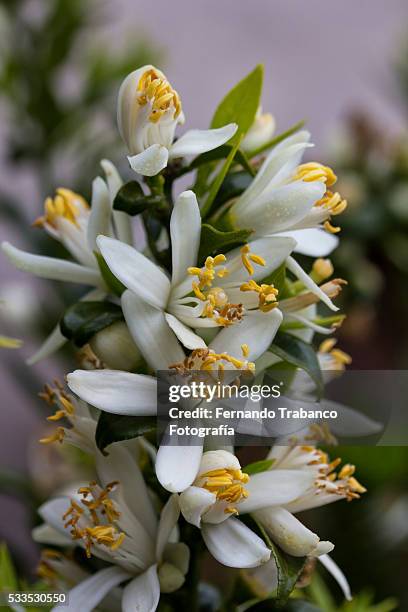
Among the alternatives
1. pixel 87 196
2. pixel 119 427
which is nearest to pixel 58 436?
pixel 119 427

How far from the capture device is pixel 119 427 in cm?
45

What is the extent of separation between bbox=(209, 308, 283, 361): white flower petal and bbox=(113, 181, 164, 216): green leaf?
3.3 inches

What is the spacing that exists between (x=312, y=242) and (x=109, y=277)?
12 cm

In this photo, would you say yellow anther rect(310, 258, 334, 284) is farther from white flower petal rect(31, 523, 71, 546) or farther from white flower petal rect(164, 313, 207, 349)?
white flower petal rect(31, 523, 71, 546)

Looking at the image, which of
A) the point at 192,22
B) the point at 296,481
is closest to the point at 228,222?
the point at 296,481

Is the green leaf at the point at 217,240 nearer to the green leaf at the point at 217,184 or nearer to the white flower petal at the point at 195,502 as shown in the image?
the green leaf at the point at 217,184

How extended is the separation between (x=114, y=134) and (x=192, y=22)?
99 centimetres

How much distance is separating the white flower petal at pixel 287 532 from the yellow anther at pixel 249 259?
0.13 m

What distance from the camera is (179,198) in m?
0.46

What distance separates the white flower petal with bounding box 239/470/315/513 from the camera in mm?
467

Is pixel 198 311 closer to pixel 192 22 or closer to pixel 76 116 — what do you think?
pixel 76 116

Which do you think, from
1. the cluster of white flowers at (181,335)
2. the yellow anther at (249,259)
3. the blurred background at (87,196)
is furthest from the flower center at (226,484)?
the blurred background at (87,196)

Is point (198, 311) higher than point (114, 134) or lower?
higher

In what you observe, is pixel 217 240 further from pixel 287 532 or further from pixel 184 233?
pixel 287 532
